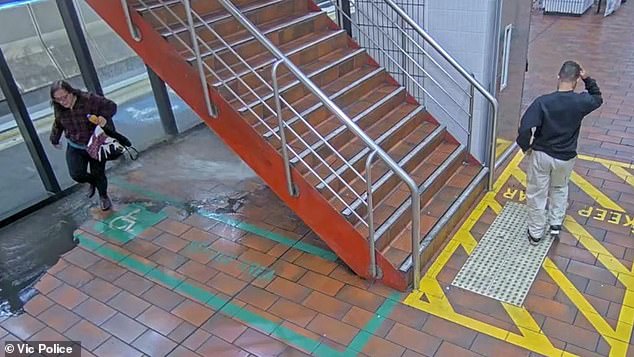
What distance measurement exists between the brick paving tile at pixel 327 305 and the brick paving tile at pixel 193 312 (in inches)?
28.1

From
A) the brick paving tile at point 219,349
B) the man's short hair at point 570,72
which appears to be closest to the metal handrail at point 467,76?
the man's short hair at point 570,72

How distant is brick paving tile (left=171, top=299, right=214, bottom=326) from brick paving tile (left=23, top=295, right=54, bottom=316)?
103 cm

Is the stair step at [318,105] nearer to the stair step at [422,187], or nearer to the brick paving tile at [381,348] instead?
the stair step at [422,187]

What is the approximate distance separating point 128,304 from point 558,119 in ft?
11.2

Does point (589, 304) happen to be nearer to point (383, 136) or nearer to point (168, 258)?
point (383, 136)

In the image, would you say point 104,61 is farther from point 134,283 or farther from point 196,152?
point 134,283

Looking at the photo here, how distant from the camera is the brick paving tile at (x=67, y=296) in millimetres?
4024

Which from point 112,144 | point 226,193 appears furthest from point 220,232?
point 112,144

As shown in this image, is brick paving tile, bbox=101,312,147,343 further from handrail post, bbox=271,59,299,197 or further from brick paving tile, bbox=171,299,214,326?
handrail post, bbox=271,59,299,197

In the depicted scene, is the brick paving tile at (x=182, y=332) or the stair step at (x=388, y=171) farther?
the stair step at (x=388, y=171)

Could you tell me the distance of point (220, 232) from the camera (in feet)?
15.4

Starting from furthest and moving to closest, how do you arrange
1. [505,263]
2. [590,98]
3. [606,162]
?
[606,162]
[505,263]
[590,98]

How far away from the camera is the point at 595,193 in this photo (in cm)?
479

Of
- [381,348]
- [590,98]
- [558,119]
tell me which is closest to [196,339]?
[381,348]
